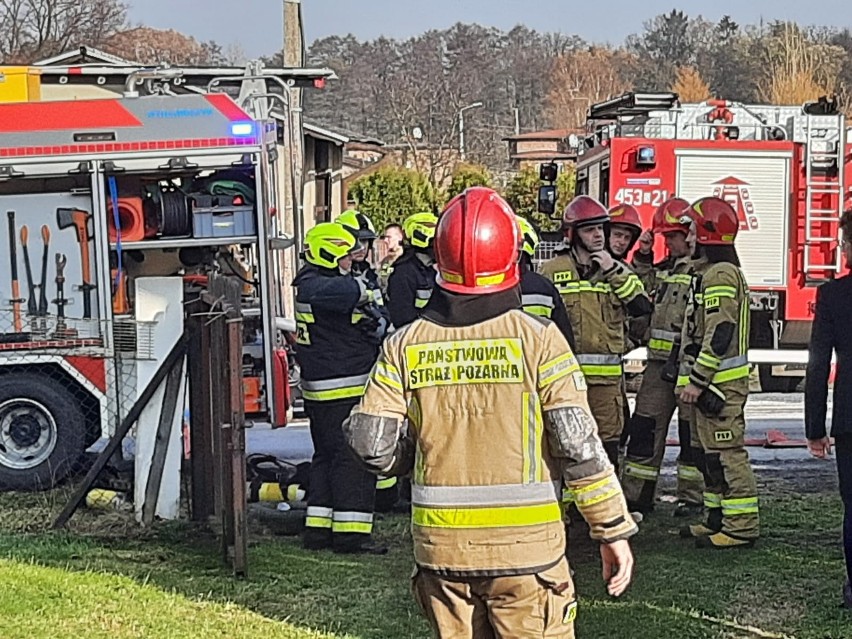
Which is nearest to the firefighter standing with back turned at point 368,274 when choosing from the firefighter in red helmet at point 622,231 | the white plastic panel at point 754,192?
the firefighter in red helmet at point 622,231

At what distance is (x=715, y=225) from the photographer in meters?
6.85

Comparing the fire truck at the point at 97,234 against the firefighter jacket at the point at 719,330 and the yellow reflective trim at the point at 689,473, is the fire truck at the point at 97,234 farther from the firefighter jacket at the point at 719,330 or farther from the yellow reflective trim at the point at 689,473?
the firefighter jacket at the point at 719,330

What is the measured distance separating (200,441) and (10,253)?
2.09 metres

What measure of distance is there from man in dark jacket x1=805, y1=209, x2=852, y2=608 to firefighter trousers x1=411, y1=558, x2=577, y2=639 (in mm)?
2288

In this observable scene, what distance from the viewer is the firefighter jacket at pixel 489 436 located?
3.40 metres

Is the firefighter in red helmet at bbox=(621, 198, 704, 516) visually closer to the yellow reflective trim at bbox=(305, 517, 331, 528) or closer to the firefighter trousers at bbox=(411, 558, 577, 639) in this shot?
the yellow reflective trim at bbox=(305, 517, 331, 528)

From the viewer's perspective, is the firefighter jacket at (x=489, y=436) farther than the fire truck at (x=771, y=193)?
No

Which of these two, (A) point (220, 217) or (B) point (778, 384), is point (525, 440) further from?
(B) point (778, 384)

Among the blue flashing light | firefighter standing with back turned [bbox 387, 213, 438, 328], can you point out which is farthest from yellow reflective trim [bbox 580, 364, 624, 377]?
the blue flashing light

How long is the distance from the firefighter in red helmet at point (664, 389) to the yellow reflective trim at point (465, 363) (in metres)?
3.81

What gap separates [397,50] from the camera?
5981cm

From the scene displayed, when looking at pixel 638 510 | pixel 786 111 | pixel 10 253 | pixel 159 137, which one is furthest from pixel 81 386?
pixel 786 111

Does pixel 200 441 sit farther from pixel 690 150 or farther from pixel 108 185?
pixel 690 150

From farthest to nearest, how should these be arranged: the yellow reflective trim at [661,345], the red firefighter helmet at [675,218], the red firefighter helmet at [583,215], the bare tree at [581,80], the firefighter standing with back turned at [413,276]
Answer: the bare tree at [581,80]
the firefighter standing with back turned at [413,276]
the yellow reflective trim at [661,345]
the red firefighter helmet at [675,218]
the red firefighter helmet at [583,215]
